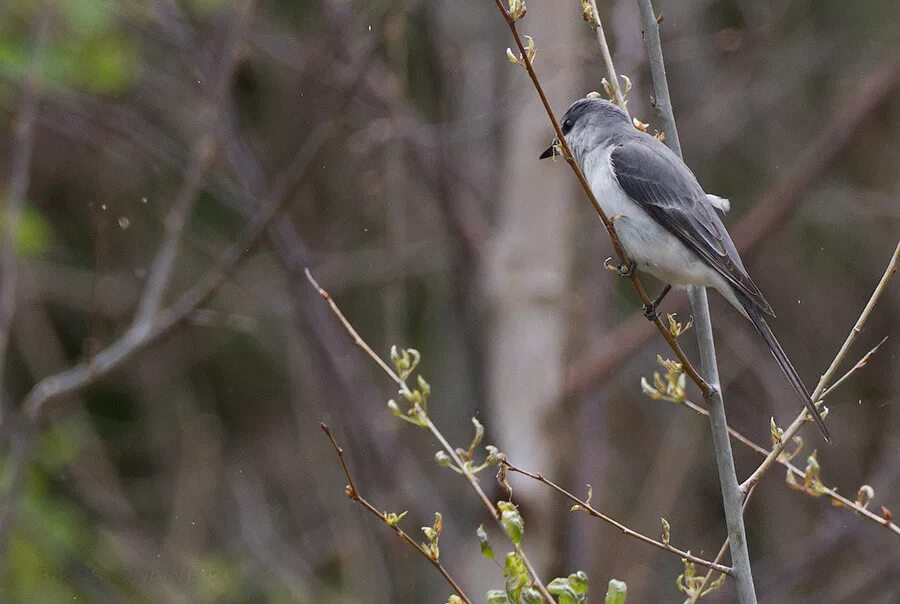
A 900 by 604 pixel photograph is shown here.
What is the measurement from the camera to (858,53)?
745 centimetres

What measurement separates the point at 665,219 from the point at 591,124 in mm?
504

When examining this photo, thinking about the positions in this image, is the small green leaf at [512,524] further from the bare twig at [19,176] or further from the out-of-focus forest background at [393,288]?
the bare twig at [19,176]

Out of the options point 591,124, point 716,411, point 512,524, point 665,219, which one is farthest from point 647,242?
point 512,524

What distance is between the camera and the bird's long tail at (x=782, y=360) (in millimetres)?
2201

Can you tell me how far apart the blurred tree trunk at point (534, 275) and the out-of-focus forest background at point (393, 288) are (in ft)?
0.05

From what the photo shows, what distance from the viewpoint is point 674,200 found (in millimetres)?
3117

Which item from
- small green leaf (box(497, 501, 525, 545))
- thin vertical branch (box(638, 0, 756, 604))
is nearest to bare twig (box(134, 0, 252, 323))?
thin vertical branch (box(638, 0, 756, 604))

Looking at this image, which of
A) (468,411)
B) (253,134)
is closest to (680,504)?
(468,411)

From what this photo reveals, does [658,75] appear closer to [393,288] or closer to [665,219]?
[665,219]

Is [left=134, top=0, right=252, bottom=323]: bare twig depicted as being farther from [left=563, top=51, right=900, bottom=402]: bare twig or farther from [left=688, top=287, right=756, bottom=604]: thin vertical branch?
[left=688, top=287, right=756, bottom=604]: thin vertical branch

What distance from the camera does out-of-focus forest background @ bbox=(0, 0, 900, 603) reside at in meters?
5.10

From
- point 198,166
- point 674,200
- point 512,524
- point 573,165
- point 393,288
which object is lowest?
point 512,524

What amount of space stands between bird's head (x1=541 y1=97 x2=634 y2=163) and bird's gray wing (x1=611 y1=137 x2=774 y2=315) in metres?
0.18

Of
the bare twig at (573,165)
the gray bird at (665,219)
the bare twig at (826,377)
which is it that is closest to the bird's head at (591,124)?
the gray bird at (665,219)
